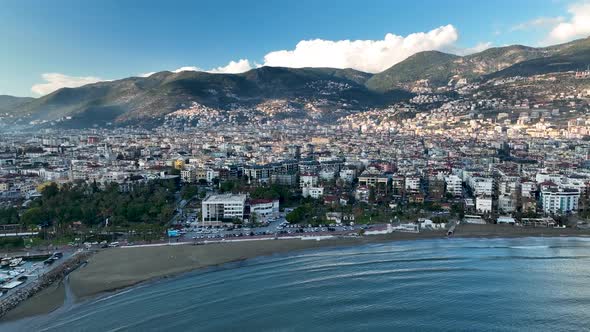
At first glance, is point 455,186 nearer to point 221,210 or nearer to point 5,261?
point 221,210

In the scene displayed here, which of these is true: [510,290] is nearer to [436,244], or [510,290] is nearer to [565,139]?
[436,244]

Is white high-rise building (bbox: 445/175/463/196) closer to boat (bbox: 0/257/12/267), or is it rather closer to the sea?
the sea

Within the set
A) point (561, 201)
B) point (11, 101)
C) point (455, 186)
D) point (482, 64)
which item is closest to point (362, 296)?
point (561, 201)

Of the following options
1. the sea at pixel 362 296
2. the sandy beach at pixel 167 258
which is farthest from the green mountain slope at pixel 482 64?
the sea at pixel 362 296

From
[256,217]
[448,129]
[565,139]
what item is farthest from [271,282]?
[448,129]

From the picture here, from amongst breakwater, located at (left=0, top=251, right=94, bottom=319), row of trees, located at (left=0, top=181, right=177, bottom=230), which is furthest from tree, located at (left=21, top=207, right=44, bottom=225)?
breakwater, located at (left=0, top=251, right=94, bottom=319)

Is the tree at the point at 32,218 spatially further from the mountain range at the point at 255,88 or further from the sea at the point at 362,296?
the mountain range at the point at 255,88
